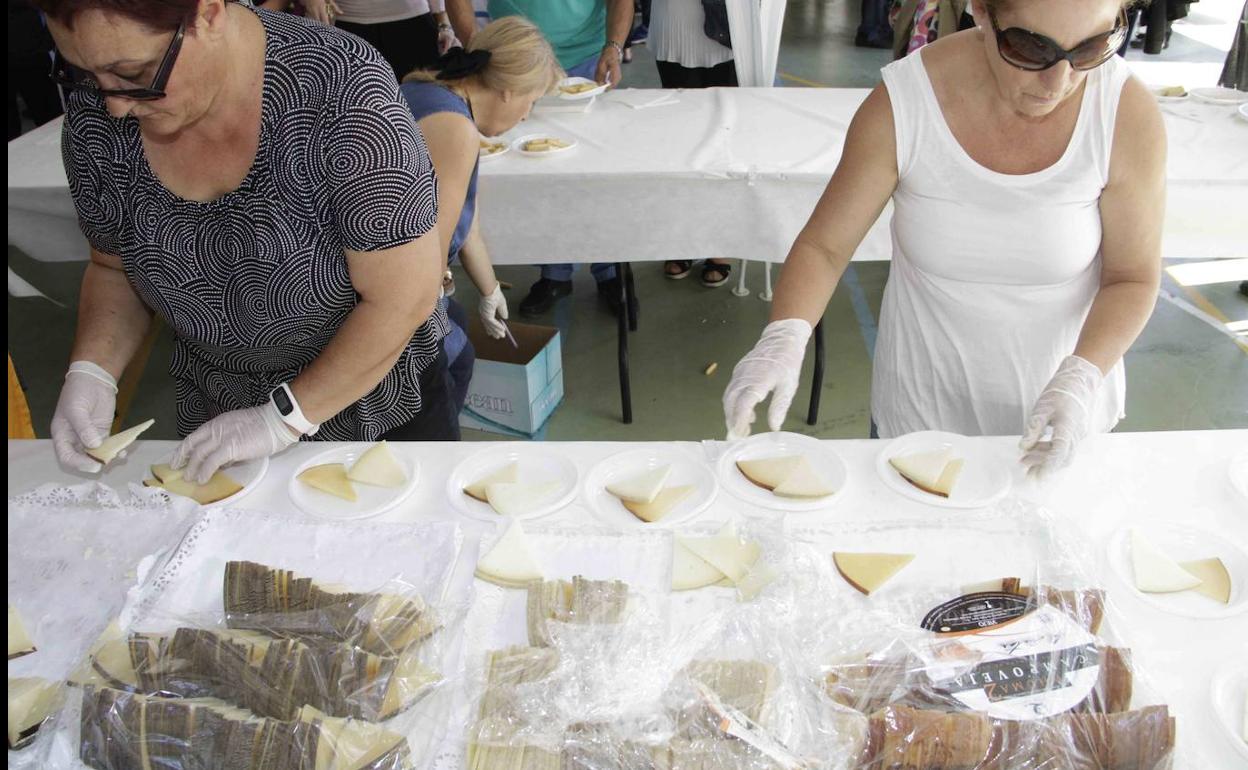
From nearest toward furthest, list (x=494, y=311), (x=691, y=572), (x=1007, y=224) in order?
(x=691, y=572) < (x=1007, y=224) < (x=494, y=311)

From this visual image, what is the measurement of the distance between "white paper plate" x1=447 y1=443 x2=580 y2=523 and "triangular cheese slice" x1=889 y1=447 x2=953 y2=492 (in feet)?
1.92

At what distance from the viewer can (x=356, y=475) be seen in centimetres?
161

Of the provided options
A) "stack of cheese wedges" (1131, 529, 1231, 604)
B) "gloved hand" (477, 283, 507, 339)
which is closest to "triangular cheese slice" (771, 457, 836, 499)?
"stack of cheese wedges" (1131, 529, 1231, 604)

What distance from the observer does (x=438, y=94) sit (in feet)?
7.36

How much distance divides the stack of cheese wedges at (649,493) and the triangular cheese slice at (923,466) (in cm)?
38

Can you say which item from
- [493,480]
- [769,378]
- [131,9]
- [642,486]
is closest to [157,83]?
[131,9]

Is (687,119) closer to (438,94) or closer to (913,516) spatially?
(438,94)

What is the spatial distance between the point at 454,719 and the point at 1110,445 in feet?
4.15

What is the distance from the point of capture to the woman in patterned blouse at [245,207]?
1383 millimetres

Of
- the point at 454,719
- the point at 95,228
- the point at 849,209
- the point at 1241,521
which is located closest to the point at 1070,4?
Result: the point at 849,209

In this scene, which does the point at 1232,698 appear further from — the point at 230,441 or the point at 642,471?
the point at 230,441

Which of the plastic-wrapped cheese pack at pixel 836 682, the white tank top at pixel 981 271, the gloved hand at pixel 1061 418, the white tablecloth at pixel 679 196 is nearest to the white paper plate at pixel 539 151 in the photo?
the white tablecloth at pixel 679 196

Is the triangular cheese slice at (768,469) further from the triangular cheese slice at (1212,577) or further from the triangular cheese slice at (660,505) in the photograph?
the triangular cheese slice at (1212,577)

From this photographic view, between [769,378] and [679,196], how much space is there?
1.79 metres
